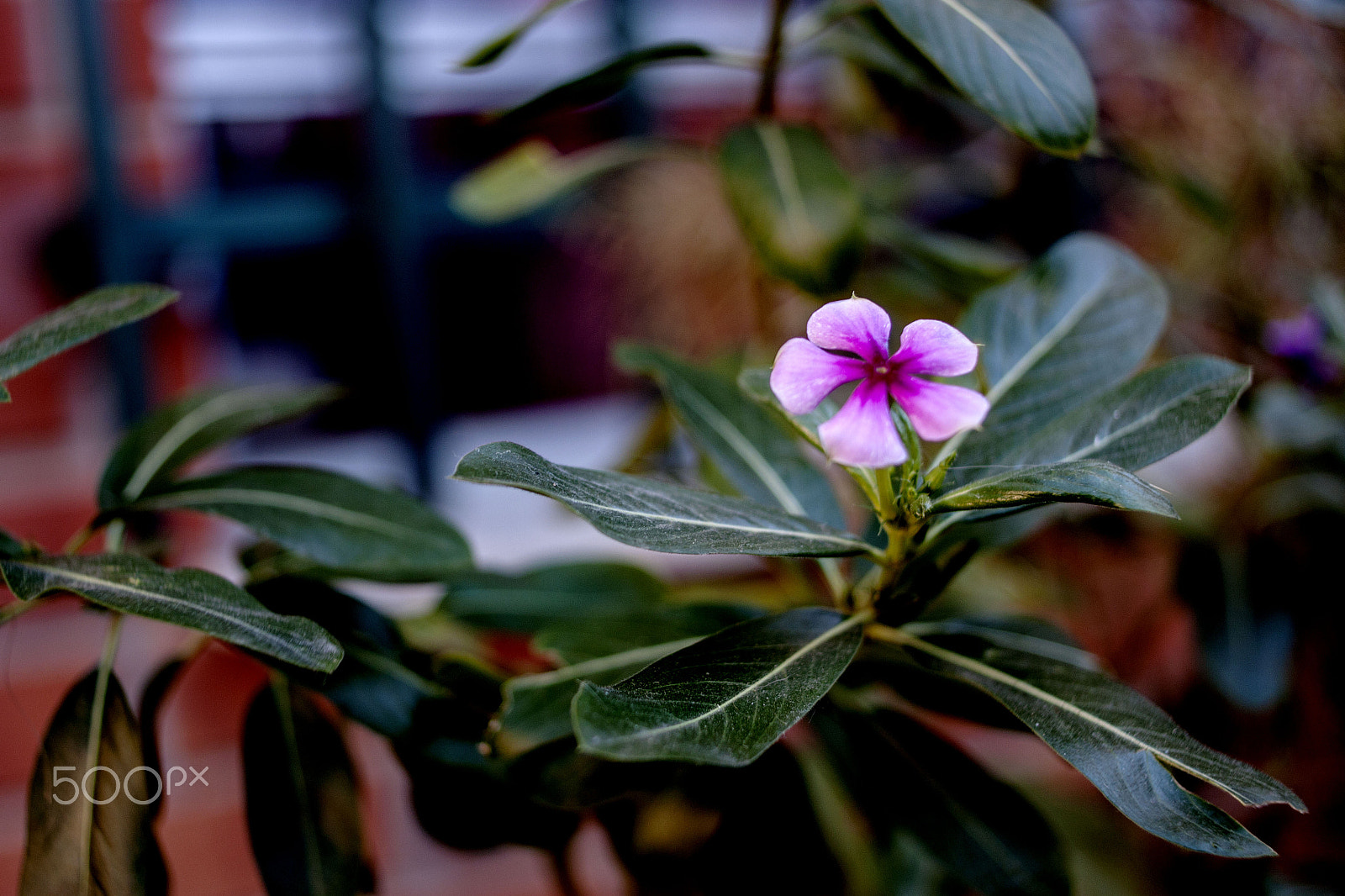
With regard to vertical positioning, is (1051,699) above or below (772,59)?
below

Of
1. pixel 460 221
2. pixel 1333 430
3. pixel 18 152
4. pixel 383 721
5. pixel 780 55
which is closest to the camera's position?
pixel 383 721

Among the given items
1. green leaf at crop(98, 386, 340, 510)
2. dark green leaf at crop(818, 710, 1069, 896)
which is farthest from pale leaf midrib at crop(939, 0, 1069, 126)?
green leaf at crop(98, 386, 340, 510)

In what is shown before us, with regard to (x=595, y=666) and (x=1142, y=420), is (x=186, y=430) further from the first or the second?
(x=1142, y=420)

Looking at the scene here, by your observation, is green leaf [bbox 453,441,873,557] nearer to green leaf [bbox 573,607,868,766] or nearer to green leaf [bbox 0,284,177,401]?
green leaf [bbox 573,607,868,766]

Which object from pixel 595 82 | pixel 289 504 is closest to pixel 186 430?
pixel 289 504

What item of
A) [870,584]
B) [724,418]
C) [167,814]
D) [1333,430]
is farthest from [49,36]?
[1333,430]

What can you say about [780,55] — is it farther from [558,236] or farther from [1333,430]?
[558,236]
